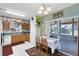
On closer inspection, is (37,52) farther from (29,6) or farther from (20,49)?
(29,6)

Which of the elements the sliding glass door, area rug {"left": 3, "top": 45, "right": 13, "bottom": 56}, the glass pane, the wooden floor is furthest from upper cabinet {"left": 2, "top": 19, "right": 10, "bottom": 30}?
the sliding glass door

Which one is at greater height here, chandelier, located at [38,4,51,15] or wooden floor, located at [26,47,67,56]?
chandelier, located at [38,4,51,15]

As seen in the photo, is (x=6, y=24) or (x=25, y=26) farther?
(x=25, y=26)

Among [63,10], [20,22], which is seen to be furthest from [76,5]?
[20,22]

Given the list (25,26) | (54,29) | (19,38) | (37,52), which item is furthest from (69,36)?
(19,38)

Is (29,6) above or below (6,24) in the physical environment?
above

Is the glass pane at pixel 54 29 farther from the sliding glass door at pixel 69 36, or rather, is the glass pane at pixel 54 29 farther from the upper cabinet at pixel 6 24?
the upper cabinet at pixel 6 24

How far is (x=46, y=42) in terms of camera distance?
246cm

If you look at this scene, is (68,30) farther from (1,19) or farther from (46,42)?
(1,19)

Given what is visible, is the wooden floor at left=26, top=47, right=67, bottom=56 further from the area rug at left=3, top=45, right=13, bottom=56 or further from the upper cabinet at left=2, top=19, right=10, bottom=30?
the upper cabinet at left=2, top=19, right=10, bottom=30

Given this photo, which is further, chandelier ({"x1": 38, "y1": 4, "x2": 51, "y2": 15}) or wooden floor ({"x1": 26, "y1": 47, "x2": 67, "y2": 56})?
wooden floor ({"x1": 26, "y1": 47, "x2": 67, "y2": 56})

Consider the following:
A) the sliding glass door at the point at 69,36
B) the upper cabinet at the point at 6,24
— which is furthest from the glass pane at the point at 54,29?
the upper cabinet at the point at 6,24

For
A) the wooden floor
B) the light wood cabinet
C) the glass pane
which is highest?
the glass pane

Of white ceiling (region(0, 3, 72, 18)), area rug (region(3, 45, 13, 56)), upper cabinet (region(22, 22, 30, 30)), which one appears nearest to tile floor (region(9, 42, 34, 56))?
area rug (region(3, 45, 13, 56))
